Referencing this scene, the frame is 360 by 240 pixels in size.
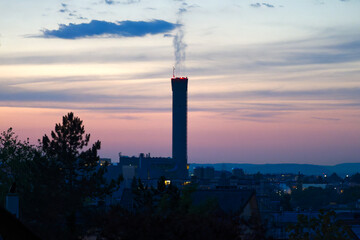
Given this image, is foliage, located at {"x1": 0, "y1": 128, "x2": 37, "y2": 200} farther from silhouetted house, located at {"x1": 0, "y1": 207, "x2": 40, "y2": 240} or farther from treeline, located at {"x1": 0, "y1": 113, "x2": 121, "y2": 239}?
silhouetted house, located at {"x1": 0, "y1": 207, "x2": 40, "y2": 240}

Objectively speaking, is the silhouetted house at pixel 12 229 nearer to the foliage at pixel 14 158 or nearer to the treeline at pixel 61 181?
the treeline at pixel 61 181

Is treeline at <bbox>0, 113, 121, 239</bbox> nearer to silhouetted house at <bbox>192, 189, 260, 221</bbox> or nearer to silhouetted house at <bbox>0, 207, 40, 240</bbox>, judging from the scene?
silhouetted house at <bbox>192, 189, 260, 221</bbox>

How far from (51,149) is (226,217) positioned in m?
40.5

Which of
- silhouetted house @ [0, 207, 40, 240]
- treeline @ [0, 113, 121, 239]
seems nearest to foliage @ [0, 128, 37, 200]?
Result: treeline @ [0, 113, 121, 239]

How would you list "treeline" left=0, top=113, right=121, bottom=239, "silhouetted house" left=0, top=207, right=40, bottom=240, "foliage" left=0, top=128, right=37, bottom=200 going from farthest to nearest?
1. "foliage" left=0, top=128, right=37, bottom=200
2. "treeline" left=0, top=113, right=121, bottom=239
3. "silhouetted house" left=0, top=207, right=40, bottom=240

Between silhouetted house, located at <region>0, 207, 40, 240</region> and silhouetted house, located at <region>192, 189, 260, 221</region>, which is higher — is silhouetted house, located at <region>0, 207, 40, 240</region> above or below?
above

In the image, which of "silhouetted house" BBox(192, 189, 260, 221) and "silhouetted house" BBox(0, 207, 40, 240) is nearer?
"silhouetted house" BBox(0, 207, 40, 240)

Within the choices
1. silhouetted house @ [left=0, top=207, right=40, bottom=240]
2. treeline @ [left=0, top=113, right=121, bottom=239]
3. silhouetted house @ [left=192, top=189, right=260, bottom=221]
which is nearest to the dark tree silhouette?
treeline @ [left=0, top=113, right=121, bottom=239]

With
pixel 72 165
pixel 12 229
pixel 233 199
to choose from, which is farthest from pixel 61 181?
pixel 12 229

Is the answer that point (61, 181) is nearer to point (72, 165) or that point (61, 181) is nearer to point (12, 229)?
point (72, 165)

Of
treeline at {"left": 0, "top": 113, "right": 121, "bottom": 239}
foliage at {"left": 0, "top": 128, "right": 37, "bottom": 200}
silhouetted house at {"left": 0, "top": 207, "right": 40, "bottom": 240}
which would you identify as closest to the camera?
silhouetted house at {"left": 0, "top": 207, "right": 40, "bottom": 240}

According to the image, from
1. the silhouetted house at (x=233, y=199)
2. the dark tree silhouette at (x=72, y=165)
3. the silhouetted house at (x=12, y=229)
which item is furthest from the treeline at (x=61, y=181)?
the silhouetted house at (x=12, y=229)

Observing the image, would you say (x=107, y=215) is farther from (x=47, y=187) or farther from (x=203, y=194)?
(x=203, y=194)

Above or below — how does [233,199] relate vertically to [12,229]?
below
